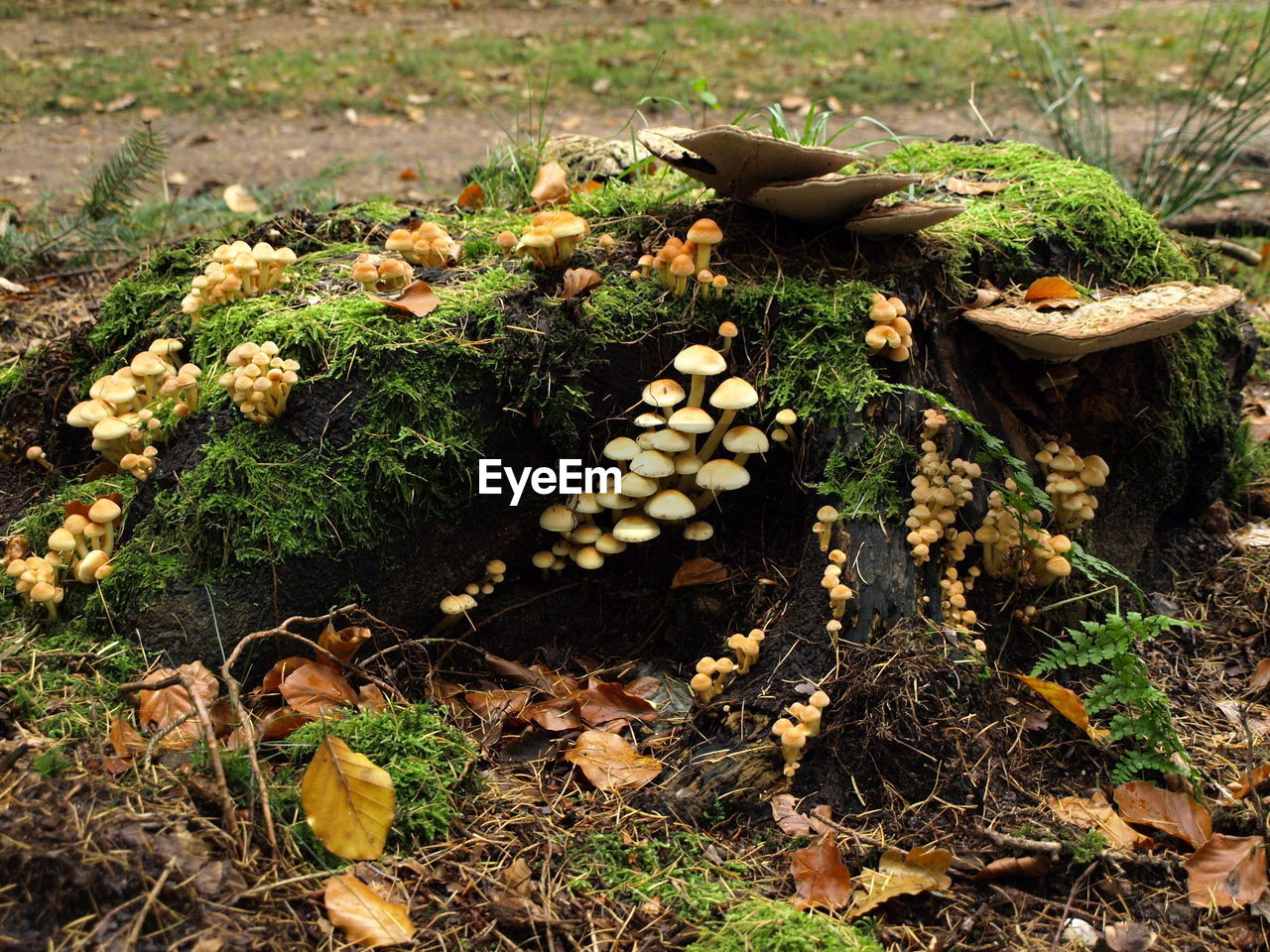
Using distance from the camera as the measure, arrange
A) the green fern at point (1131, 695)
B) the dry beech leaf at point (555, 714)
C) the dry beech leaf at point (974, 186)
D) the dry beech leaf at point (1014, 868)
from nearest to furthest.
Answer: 1. the dry beech leaf at point (1014, 868)
2. the green fern at point (1131, 695)
3. the dry beech leaf at point (555, 714)
4. the dry beech leaf at point (974, 186)

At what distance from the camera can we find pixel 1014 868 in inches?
106

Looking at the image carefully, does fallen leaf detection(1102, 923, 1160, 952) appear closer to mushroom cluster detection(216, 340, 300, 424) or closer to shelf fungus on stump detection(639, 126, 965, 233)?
shelf fungus on stump detection(639, 126, 965, 233)

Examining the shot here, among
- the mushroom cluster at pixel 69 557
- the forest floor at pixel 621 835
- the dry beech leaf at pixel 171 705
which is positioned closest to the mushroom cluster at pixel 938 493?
the forest floor at pixel 621 835

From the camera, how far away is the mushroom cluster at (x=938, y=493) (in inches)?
129

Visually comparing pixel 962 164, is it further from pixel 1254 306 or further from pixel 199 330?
pixel 199 330

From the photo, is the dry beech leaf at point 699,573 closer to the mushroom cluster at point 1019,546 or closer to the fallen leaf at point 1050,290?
the mushroom cluster at point 1019,546

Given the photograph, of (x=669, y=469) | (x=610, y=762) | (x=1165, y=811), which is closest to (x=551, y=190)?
(x=669, y=469)

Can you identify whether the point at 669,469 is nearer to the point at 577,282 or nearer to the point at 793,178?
the point at 577,282

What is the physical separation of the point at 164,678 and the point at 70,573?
84cm

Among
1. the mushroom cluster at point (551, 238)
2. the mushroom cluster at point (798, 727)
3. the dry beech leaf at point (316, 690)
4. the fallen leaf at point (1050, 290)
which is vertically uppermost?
the mushroom cluster at point (551, 238)

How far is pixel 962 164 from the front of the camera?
4766 millimetres

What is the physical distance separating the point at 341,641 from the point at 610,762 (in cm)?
105

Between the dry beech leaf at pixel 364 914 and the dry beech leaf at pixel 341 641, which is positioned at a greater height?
the dry beech leaf at pixel 341 641

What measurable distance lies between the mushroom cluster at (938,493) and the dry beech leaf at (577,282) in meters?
1.39
